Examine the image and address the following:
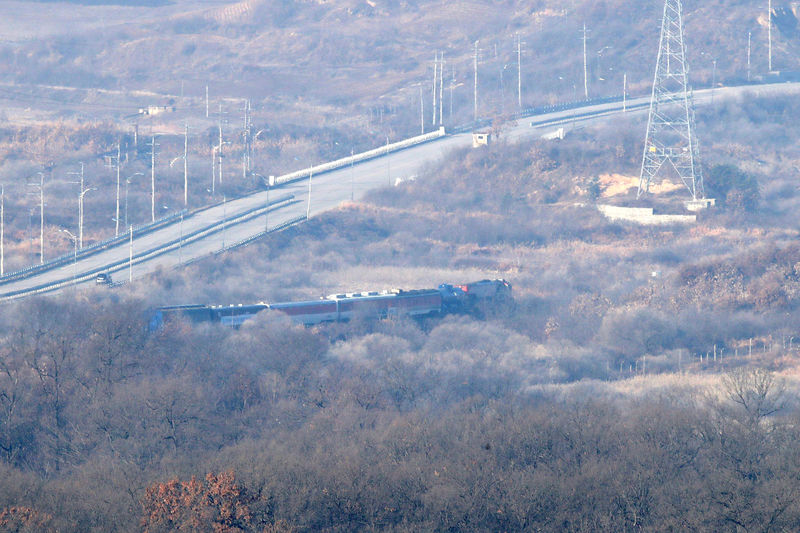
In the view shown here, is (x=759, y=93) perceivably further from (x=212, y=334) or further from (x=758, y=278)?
(x=212, y=334)

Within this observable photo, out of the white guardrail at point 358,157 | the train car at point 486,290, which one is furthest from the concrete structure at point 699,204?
the white guardrail at point 358,157

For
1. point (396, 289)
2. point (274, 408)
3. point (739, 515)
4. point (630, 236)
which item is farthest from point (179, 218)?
point (739, 515)

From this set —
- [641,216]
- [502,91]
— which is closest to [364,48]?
Answer: [502,91]

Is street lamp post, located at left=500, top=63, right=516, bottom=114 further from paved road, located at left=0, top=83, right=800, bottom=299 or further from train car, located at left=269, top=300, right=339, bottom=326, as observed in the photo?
train car, located at left=269, top=300, right=339, bottom=326

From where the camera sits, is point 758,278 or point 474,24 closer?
point 758,278

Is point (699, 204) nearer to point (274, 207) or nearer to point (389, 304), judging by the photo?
point (389, 304)

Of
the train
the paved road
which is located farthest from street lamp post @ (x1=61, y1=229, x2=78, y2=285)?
the train
